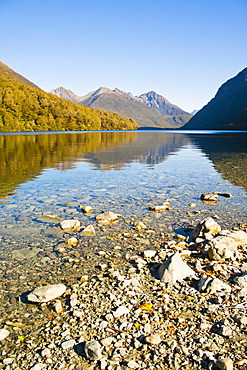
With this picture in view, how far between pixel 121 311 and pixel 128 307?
256mm

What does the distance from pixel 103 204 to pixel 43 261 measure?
698cm

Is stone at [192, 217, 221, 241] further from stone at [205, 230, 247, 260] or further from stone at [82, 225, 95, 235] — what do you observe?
stone at [82, 225, 95, 235]

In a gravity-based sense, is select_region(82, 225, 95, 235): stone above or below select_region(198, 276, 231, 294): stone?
below

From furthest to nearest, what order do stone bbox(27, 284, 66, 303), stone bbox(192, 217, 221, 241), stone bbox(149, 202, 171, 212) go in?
stone bbox(149, 202, 171, 212), stone bbox(192, 217, 221, 241), stone bbox(27, 284, 66, 303)

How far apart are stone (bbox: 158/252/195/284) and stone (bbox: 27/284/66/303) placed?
110 inches

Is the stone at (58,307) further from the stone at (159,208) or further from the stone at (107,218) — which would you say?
the stone at (159,208)

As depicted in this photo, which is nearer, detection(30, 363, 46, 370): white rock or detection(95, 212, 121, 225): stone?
detection(30, 363, 46, 370): white rock

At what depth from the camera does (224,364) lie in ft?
15.1

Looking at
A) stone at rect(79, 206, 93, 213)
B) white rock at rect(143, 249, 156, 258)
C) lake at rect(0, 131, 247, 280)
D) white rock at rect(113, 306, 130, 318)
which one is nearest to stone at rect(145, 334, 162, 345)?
white rock at rect(113, 306, 130, 318)

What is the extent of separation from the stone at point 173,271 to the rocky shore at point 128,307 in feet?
0.09

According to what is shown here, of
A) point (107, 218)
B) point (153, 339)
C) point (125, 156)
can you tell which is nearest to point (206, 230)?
point (107, 218)

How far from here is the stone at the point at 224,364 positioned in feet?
15.0

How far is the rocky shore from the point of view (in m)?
4.94

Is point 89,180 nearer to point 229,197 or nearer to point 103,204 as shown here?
point 103,204
